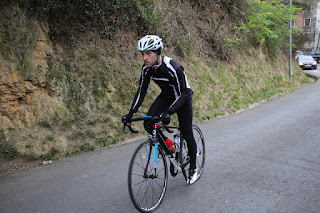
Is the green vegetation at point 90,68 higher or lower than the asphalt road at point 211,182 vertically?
higher

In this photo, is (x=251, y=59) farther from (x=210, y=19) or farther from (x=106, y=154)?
(x=106, y=154)

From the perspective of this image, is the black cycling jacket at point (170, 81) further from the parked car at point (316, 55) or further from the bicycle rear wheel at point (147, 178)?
the parked car at point (316, 55)

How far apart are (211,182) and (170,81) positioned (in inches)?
70.4

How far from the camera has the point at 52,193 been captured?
4391 mm

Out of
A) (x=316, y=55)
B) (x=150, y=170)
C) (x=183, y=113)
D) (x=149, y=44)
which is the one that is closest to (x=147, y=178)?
(x=150, y=170)

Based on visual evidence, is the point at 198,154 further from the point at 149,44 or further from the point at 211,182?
the point at 149,44

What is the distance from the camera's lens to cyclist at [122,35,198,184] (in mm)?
3831

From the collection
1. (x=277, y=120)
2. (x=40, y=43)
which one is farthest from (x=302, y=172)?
(x=40, y=43)

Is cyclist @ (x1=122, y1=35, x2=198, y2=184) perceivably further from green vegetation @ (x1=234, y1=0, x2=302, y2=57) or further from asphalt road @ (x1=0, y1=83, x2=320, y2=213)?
green vegetation @ (x1=234, y1=0, x2=302, y2=57)

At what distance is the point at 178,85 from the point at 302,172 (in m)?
2.71

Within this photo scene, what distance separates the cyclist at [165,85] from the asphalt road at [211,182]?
828mm

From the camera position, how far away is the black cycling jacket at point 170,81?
3967mm

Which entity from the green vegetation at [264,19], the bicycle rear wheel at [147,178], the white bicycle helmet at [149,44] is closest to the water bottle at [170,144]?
the bicycle rear wheel at [147,178]

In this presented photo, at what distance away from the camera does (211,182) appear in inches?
188
